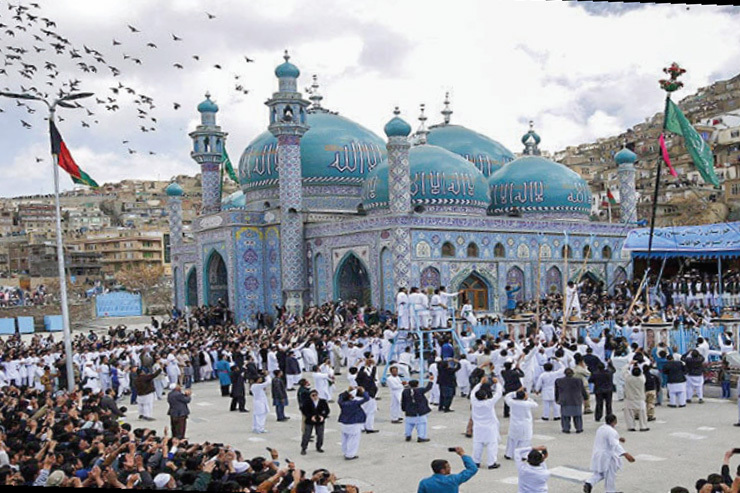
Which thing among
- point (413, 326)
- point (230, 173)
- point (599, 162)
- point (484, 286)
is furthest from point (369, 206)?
point (599, 162)

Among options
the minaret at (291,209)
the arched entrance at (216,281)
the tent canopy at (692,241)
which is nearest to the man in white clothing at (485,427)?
the minaret at (291,209)

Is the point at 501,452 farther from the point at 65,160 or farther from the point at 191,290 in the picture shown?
the point at 191,290

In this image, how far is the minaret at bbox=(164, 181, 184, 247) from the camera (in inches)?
1578

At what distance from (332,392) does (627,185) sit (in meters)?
25.7

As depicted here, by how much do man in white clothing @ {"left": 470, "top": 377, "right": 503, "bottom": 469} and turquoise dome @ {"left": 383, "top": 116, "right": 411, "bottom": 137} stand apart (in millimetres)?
18071

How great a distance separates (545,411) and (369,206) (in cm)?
1921

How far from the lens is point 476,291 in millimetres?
31609

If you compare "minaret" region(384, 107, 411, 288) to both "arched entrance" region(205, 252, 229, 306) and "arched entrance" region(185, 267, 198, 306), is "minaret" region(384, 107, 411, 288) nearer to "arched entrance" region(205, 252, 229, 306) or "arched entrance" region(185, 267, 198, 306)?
"arched entrance" region(205, 252, 229, 306)

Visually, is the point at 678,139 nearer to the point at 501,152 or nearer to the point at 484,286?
the point at 501,152

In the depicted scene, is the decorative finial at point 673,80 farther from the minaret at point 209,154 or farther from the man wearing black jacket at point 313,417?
the minaret at point 209,154

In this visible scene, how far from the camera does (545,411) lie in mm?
15141

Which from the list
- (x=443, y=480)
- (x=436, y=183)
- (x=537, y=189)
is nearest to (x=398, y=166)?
(x=436, y=183)

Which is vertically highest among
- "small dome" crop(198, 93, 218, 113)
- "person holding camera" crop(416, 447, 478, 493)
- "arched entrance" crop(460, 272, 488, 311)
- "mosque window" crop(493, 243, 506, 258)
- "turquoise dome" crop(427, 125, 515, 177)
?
"small dome" crop(198, 93, 218, 113)

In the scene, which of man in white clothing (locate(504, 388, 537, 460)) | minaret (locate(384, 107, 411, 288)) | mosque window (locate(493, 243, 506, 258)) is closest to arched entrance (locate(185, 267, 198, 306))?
minaret (locate(384, 107, 411, 288))
